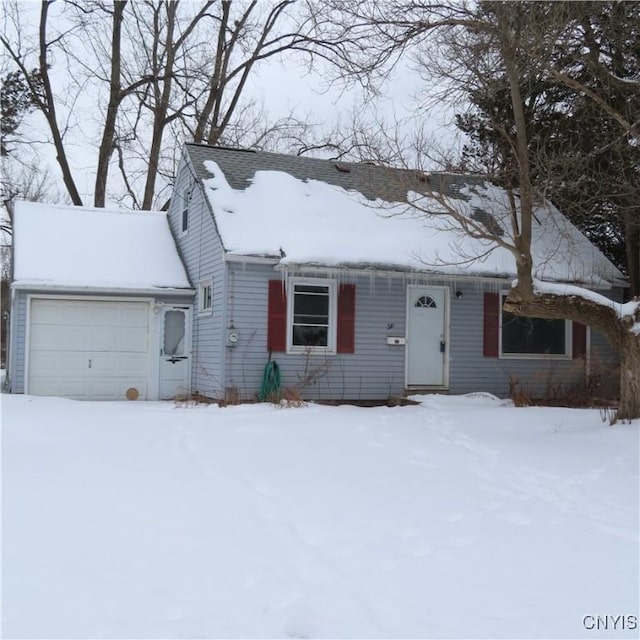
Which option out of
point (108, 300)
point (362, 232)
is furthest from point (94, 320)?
point (362, 232)

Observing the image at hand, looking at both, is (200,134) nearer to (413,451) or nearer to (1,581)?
(413,451)

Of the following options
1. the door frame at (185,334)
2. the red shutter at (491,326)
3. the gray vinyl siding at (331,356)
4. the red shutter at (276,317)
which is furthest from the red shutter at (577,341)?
the door frame at (185,334)

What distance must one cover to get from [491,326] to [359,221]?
3217mm

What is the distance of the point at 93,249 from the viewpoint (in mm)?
14297

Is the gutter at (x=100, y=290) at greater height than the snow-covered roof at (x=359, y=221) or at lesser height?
lesser

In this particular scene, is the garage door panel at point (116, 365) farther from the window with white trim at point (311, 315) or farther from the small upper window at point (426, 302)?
the small upper window at point (426, 302)

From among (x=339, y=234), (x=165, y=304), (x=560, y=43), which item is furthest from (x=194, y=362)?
(x=560, y=43)

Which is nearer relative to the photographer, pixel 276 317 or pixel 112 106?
pixel 276 317

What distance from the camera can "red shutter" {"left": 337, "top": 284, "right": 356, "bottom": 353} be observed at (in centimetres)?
1260

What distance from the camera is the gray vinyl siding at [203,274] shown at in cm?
1227

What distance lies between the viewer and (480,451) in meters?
7.84

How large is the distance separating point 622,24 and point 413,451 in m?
7.86

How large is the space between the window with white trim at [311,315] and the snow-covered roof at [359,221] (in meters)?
0.78

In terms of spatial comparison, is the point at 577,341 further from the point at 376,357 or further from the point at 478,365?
the point at 376,357
